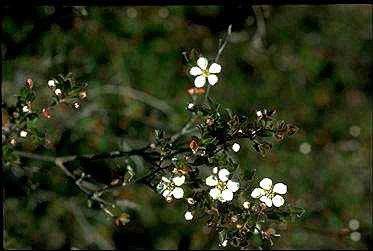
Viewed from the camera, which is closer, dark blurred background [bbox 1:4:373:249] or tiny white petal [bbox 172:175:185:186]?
tiny white petal [bbox 172:175:185:186]

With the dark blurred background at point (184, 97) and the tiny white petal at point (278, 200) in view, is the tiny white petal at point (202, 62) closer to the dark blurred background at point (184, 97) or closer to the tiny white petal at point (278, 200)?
the tiny white petal at point (278, 200)

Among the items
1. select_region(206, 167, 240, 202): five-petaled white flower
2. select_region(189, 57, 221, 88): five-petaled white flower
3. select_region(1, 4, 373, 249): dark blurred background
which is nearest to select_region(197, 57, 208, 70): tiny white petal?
select_region(189, 57, 221, 88): five-petaled white flower

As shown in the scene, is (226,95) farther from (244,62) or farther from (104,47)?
(104,47)

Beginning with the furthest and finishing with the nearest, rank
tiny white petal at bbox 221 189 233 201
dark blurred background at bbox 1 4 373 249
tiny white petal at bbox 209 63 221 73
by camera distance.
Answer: dark blurred background at bbox 1 4 373 249
tiny white petal at bbox 209 63 221 73
tiny white petal at bbox 221 189 233 201

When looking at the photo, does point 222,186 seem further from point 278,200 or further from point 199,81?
point 199,81

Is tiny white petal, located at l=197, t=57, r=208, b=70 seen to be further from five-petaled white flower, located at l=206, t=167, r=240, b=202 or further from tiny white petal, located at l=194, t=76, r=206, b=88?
five-petaled white flower, located at l=206, t=167, r=240, b=202
